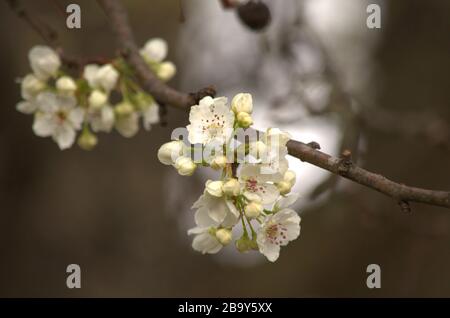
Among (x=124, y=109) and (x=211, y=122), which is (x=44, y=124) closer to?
(x=124, y=109)

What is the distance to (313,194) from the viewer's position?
3211mm

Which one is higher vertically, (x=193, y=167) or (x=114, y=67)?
(x=114, y=67)

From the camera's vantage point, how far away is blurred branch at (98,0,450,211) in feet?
5.32

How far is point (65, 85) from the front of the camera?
2410 mm

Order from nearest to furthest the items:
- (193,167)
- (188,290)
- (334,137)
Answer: (193,167), (334,137), (188,290)

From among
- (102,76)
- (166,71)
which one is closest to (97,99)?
(102,76)

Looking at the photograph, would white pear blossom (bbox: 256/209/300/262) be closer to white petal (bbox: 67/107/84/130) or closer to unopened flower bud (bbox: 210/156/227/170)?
unopened flower bud (bbox: 210/156/227/170)

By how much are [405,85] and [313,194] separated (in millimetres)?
2389

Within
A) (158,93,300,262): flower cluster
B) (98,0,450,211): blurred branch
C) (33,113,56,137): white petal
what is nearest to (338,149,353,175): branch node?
(98,0,450,211): blurred branch

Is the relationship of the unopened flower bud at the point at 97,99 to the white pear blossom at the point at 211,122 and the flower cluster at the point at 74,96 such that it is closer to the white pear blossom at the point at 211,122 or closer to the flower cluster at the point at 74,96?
the flower cluster at the point at 74,96

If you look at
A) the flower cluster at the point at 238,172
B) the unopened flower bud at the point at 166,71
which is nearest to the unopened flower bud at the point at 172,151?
the flower cluster at the point at 238,172
